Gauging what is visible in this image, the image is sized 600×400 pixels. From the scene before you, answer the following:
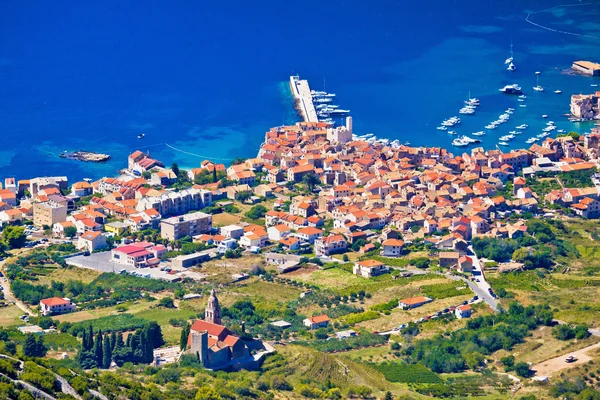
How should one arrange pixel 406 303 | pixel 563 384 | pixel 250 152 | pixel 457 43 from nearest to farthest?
pixel 563 384 → pixel 406 303 → pixel 250 152 → pixel 457 43

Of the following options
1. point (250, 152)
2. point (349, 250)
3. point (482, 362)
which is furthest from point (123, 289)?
point (250, 152)

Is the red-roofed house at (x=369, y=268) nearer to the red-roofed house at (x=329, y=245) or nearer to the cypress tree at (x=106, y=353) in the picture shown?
the red-roofed house at (x=329, y=245)

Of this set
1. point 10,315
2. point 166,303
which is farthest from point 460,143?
point 10,315

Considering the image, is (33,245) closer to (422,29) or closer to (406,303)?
(406,303)

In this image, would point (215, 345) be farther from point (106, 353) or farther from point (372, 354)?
point (372, 354)

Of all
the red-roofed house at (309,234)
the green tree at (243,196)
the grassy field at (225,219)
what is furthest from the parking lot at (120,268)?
the green tree at (243,196)

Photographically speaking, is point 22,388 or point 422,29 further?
point 422,29
